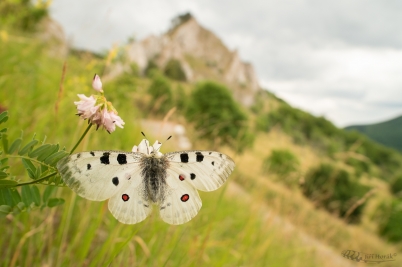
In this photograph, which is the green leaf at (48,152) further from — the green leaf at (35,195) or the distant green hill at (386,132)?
the distant green hill at (386,132)

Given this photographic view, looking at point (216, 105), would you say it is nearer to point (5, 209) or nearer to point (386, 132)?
point (5, 209)

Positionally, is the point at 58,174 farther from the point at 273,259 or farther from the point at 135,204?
the point at 273,259

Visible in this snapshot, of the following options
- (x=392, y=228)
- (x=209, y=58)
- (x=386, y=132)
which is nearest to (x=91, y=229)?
(x=392, y=228)

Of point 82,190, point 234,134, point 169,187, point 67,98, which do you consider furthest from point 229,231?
point 234,134

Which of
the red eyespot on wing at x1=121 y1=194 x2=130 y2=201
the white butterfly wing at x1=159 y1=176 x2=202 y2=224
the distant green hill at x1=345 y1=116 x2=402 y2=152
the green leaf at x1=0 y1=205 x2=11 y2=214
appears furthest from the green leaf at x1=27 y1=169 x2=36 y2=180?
the distant green hill at x1=345 y1=116 x2=402 y2=152

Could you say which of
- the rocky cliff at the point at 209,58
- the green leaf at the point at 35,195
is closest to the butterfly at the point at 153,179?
the green leaf at the point at 35,195

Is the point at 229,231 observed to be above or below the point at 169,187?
below
